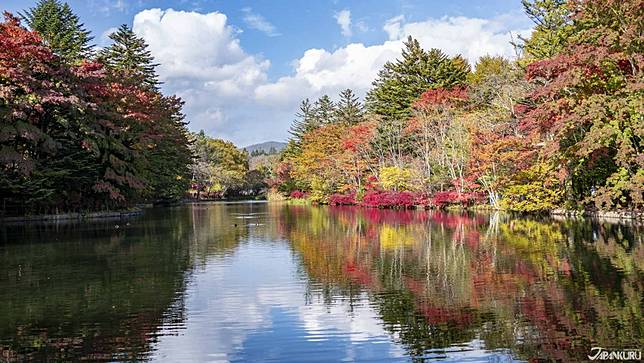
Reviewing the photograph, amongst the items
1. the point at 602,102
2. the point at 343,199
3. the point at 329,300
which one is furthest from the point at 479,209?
the point at 329,300

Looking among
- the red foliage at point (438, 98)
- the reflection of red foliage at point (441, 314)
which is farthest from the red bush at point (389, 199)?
the reflection of red foliage at point (441, 314)

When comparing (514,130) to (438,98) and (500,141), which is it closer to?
(500,141)

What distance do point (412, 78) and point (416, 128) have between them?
11.8m

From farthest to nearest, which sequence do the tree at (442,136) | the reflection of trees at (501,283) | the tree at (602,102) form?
the tree at (442,136)
the tree at (602,102)
the reflection of trees at (501,283)

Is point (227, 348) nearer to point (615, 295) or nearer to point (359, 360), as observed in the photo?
point (359, 360)

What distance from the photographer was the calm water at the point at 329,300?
612cm

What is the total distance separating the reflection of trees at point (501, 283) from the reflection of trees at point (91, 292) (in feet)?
9.63

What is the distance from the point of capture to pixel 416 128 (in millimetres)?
36188

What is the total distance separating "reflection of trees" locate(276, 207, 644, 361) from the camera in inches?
249

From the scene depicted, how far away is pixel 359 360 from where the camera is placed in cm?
573

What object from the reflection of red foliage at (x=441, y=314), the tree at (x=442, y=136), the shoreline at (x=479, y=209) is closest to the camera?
the reflection of red foliage at (x=441, y=314)

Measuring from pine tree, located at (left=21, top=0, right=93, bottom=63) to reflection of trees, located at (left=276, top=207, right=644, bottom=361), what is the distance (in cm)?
3521

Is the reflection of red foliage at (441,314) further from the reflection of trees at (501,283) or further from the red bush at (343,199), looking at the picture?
the red bush at (343,199)

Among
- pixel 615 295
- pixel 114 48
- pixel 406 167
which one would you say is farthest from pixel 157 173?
pixel 615 295
